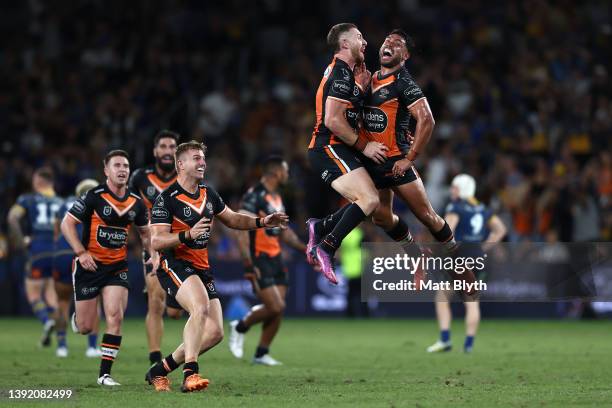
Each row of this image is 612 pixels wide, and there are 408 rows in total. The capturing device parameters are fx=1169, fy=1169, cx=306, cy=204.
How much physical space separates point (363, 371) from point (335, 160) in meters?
3.22

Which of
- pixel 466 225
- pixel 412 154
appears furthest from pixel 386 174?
pixel 466 225

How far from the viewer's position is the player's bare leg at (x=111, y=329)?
12.4 metres

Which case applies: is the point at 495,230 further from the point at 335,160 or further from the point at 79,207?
the point at 79,207

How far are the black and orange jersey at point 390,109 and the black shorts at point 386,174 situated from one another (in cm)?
11

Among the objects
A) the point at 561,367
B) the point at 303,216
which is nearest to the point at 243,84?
the point at 303,216

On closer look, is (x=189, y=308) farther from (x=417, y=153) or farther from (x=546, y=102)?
(x=546, y=102)

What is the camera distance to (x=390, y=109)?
1202 centimetres

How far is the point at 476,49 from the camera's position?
2764 centimetres

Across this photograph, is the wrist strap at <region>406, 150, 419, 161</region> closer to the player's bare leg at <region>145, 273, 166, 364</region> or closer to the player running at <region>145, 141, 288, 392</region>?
the player running at <region>145, 141, 288, 392</region>

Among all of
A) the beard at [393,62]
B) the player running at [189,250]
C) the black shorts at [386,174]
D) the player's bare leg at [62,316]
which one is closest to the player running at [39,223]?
the player's bare leg at [62,316]

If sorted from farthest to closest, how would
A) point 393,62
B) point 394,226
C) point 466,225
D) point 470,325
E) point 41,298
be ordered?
point 41,298, point 466,225, point 470,325, point 394,226, point 393,62

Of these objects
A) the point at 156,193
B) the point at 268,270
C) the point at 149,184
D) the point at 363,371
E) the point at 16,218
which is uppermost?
the point at 149,184

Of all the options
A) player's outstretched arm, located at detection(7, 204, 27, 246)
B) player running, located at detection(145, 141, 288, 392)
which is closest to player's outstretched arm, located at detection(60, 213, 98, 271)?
player running, located at detection(145, 141, 288, 392)

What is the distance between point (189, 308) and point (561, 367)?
5259 mm
